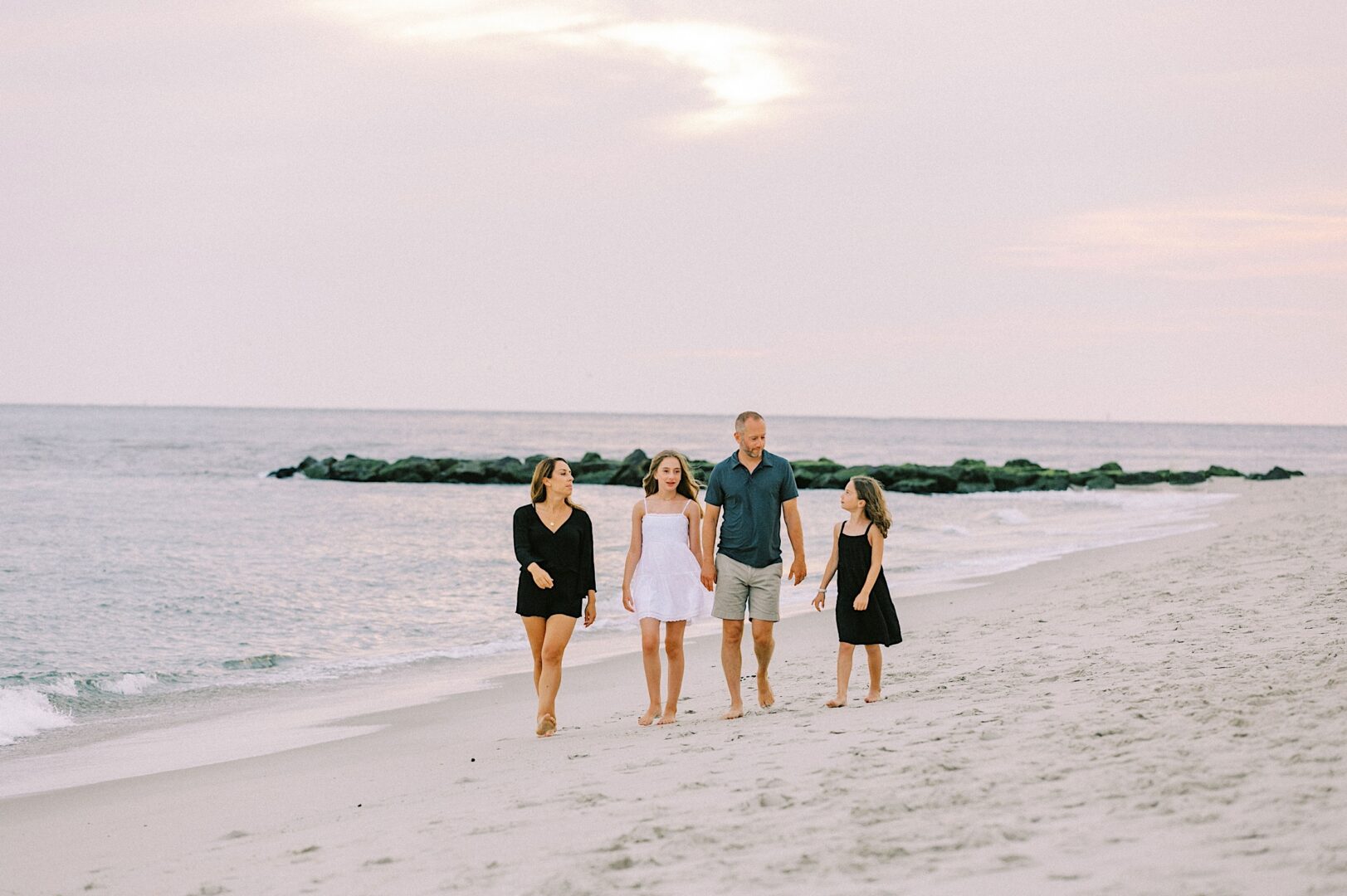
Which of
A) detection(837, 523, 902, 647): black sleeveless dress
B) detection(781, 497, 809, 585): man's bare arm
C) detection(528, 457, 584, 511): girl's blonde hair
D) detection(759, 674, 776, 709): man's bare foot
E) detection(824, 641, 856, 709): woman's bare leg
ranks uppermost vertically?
detection(528, 457, 584, 511): girl's blonde hair

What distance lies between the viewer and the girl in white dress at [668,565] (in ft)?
23.8

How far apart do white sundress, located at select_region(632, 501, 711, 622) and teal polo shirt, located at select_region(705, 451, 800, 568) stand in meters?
0.24

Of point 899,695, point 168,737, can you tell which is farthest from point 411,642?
point 899,695

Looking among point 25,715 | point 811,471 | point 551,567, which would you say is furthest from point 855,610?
point 811,471

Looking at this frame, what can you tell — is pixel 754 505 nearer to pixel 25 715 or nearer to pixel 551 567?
pixel 551 567

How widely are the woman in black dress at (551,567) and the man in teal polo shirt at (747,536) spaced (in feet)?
2.52

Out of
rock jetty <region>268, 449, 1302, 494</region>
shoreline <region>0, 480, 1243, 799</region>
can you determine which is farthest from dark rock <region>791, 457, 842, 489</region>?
shoreline <region>0, 480, 1243, 799</region>

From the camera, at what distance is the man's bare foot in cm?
753

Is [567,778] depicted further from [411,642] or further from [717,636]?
[411,642]

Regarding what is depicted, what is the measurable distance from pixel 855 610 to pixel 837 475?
37697mm

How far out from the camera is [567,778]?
585 centimetres

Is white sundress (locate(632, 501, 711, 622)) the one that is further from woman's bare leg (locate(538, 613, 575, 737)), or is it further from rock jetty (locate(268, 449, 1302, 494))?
rock jetty (locate(268, 449, 1302, 494))

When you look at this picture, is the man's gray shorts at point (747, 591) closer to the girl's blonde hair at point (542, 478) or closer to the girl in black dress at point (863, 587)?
the girl in black dress at point (863, 587)

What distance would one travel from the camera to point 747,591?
7.31 metres
